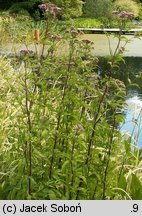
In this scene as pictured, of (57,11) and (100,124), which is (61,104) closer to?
(100,124)

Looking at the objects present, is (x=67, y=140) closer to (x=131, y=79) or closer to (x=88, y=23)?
(x=131, y=79)

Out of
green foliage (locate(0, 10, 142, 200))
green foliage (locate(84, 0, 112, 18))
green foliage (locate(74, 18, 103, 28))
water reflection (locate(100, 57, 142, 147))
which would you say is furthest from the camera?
green foliage (locate(84, 0, 112, 18))

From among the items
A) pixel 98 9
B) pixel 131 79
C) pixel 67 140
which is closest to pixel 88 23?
pixel 98 9

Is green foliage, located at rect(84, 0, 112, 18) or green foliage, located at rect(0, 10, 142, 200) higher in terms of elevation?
green foliage, located at rect(0, 10, 142, 200)

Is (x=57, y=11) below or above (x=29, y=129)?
above

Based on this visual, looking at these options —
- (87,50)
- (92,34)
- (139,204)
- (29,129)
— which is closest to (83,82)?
(87,50)

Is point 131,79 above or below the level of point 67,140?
below

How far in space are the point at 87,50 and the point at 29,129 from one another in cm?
47

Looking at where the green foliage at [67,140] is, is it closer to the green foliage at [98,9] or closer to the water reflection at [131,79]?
the water reflection at [131,79]

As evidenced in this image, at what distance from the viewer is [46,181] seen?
2047mm

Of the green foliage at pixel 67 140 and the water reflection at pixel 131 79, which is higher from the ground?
the green foliage at pixel 67 140

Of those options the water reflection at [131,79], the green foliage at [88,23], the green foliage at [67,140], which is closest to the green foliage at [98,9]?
the green foliage at [88,23]

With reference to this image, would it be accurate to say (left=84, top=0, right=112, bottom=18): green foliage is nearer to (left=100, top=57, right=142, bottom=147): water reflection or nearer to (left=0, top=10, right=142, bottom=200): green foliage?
(left=100, top=57, right=142, bottom=147): water reflection

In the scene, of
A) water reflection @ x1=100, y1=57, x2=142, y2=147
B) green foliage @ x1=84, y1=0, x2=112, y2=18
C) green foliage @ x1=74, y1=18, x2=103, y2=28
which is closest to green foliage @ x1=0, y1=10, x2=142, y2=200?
water reflection @ x1=100, y1=57, x2=142, y2=147
